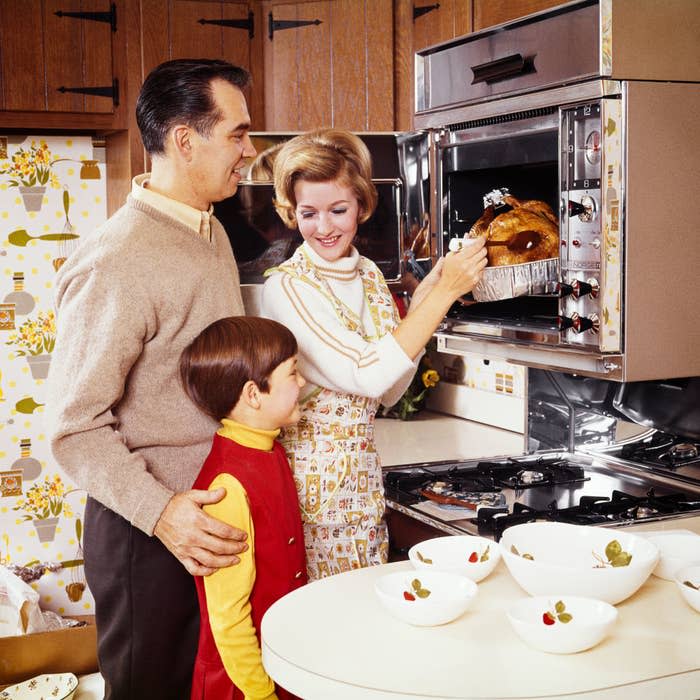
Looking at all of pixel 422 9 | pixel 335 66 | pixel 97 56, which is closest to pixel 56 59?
pixel 97 56

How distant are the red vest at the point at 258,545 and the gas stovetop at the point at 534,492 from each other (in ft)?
1.40

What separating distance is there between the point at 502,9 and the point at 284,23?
35.0 inches

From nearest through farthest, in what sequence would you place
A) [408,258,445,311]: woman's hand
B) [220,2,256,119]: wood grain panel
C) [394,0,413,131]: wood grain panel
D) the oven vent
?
1. the oven vent
2. [408,258,445,311]: woman's hand
3. [394,0,413,131]: wood grain panel
4. [220,2,256,119]: wood grain panel

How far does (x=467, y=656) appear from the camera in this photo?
3.77 feet

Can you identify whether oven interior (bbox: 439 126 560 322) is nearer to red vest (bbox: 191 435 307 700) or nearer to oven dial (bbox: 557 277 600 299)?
oven dial (bbox: 557 277 600 299)

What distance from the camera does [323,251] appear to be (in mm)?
1839

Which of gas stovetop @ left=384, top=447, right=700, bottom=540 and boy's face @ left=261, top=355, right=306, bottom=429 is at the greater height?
boy's face @ left=261, top=355, right=306, bottom=429

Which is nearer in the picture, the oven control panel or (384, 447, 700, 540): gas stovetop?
the oven control panel

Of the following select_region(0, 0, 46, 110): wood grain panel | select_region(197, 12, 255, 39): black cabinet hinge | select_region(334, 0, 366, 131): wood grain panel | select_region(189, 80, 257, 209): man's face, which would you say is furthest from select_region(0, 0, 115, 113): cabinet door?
select_region(189, 80, 257, 209): man's face

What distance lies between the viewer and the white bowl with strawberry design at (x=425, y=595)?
1.22m

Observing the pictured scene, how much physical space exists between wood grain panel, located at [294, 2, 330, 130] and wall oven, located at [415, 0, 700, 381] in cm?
110

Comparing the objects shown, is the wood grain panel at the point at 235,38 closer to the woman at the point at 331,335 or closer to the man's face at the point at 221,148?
the woman at the point at 331,335

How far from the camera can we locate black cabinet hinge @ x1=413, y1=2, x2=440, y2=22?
2.57m

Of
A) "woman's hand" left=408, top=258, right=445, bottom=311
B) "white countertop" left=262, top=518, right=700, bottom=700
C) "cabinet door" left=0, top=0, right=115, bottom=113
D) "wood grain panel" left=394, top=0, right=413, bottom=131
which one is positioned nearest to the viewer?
"white countertop" left=262, top=518, right=700, bottom=700
